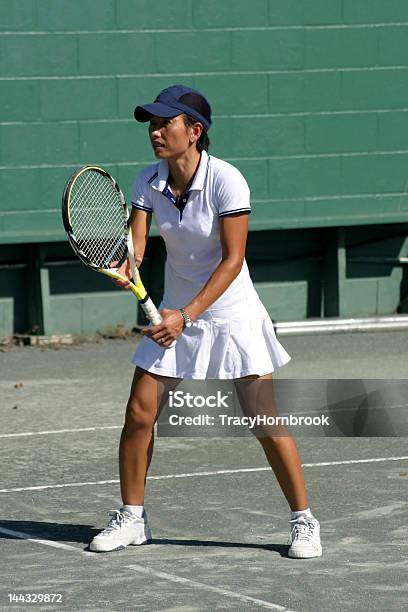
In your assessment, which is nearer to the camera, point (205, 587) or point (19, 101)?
point (205, 587)

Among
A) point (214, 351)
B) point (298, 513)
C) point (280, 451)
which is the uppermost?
point (214, 351)

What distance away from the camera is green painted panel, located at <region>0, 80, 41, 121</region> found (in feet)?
42.1

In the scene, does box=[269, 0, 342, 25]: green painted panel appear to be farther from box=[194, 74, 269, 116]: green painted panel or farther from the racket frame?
the racket frame

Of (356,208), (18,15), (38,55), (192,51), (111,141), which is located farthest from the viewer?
(356,208)

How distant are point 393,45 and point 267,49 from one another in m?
1.20

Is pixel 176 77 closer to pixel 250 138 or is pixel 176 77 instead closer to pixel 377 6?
pixel 250 138

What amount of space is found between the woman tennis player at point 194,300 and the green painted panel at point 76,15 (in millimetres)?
6291

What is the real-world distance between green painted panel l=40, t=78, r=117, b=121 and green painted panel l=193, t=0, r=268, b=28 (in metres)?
0.97

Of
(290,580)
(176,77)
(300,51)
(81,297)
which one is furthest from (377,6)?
(290,580)

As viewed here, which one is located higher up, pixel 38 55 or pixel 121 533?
pixel 38 55

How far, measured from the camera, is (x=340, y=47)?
13.9m

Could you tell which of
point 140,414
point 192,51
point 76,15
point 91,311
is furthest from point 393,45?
point 140,414

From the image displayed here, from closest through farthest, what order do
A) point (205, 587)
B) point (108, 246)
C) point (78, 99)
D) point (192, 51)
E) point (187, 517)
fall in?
point (205, 587) → point (108, 246) → point (187, 517) → point (78, 99) → point (192, 51)

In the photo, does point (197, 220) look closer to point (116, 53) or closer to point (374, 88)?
point (116, 53)
